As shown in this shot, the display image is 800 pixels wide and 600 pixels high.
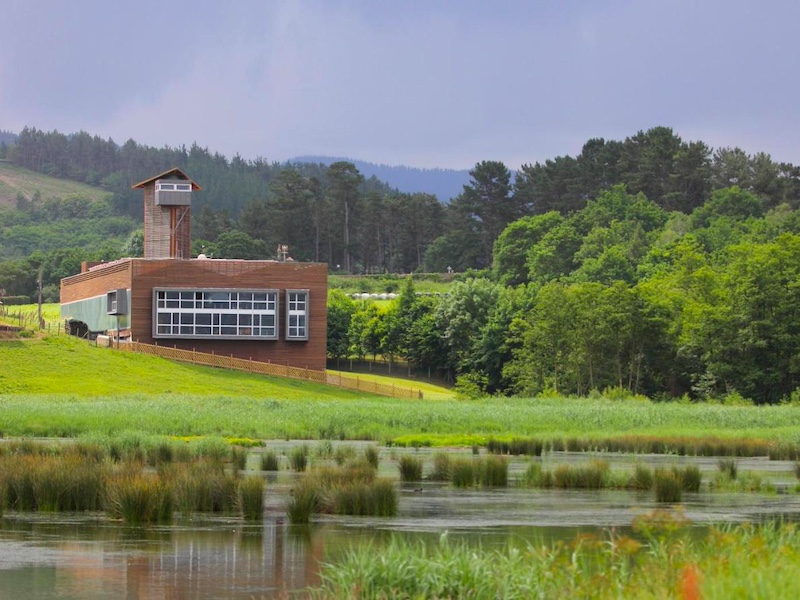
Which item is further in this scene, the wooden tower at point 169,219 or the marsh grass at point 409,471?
the wooden tower at point 169,219

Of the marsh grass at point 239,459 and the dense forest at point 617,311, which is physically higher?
the dense forest at point 617,311

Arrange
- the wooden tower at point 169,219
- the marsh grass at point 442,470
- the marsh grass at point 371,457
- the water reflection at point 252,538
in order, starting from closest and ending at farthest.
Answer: the water reflection at point 252,538
the marsh grass at point 442,470
the marsh grass at point 371,457
the wooden tower at point 169,219

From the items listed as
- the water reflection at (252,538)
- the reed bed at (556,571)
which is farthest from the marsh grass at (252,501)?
the reed bed at (556,571)

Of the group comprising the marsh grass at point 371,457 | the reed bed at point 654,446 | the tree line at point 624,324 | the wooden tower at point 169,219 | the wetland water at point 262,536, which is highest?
the wooden tower at point 169,219

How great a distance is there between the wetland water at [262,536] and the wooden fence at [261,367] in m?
66.9

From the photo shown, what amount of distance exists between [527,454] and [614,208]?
139m

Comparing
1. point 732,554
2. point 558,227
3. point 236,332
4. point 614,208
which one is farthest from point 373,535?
point 614,208

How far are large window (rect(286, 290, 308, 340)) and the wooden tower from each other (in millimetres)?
9794

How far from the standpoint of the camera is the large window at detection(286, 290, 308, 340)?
105 metres

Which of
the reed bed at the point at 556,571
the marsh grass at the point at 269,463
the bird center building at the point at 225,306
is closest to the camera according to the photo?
the reed bed at the point at 556,571

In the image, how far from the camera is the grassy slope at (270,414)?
176ft

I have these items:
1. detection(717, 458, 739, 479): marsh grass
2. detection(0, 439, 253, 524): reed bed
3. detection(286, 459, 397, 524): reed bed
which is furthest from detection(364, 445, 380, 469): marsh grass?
detection(286, 459, 397, 524): reed bed

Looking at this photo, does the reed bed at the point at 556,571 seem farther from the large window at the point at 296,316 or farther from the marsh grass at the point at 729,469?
the large window at the point at 296,316

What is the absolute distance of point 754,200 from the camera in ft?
595
